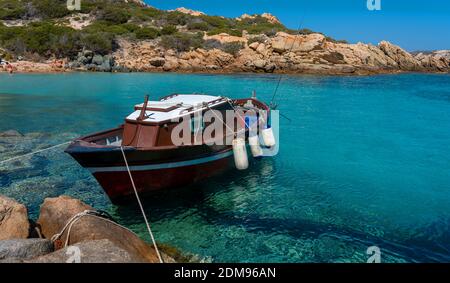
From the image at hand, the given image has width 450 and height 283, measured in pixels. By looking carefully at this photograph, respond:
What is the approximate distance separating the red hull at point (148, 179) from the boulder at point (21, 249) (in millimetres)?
4661

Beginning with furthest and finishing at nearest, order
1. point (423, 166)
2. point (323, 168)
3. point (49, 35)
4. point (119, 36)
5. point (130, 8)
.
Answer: point (130, 8)
point (119, 36)
point (49, 35)
point (423, 166)
point (323, 168)

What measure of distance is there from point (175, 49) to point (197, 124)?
6319cm

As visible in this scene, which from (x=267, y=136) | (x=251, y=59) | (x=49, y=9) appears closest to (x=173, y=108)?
(x=267, y=136)

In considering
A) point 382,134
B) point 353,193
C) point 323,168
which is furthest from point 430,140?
point 353,193

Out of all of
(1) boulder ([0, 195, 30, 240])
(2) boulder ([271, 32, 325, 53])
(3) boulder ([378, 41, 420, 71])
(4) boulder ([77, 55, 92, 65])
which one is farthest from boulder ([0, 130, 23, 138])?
(3) boulder ([378, 41, 420, 71])

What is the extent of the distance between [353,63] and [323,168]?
2228 inches

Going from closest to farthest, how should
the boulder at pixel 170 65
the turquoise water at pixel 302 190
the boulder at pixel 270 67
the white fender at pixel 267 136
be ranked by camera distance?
the turquoise water at pixel 302 190, the white fender at pixel 267 136, the boulder at pixel 270 67, the boulder at pixel 170 65

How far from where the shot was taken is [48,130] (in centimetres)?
2217

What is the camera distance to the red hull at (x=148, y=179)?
11305mm

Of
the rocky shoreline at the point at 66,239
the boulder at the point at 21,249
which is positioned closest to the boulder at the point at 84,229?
the rocky shoreline at the point at 66,239

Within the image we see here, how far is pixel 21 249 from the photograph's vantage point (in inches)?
245

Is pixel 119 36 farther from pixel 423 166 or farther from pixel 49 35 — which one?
pixel 423 166

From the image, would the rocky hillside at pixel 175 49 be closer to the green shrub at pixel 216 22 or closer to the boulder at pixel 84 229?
the green shrub at pixel 216 22

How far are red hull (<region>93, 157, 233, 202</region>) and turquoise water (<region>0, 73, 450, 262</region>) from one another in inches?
17.0
